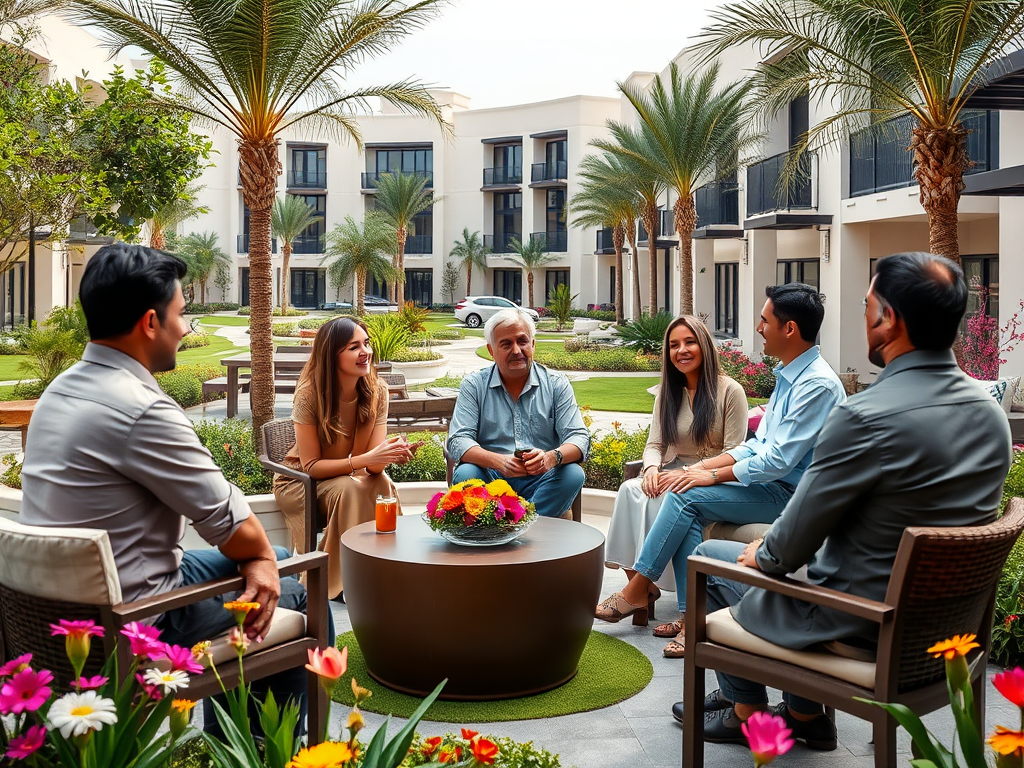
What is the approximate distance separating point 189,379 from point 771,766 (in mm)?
14277

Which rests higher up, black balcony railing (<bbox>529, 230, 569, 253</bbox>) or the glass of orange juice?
black balcony railing (<bbox>529, 230, 569, 253</bbox>)

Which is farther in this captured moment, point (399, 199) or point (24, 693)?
point (399, 199)

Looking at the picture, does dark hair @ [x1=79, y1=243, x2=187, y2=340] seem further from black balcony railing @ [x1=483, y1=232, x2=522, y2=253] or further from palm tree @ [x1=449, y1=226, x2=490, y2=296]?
black balcony railing @ [x1=483, y1=232, x2=522, y2=253]

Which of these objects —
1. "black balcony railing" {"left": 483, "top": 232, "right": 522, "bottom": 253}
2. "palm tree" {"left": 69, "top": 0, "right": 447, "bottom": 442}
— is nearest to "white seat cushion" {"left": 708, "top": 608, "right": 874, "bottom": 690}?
"palm tree" {"left": 69, "top": 0, "right": 447, "bottom": 442}

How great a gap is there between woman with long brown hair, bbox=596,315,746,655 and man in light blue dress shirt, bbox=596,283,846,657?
10.2 inches

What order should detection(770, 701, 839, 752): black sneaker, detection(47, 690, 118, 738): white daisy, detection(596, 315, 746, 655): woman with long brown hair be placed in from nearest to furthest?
1. detection(47, 690, 118, 738): white daisy
2. detection(770, 701, 839, 752): black sneaker
3. detection(596, 315, 746, 655): woman with long brown hair

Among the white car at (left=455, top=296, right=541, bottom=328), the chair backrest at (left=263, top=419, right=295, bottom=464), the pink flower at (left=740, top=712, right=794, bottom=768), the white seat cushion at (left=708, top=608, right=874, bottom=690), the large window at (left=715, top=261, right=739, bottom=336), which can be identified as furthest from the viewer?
the white car at (left=455, top=296, right=541, bottom=328)

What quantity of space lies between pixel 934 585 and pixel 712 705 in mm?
1342

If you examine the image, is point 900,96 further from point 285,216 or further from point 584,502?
point 285,216

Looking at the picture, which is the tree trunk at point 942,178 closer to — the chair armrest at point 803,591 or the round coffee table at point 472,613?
the round coffee table at point 472,613

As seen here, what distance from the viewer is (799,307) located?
4.41 metres

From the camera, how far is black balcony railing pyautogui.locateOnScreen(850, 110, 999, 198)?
13.9 meters

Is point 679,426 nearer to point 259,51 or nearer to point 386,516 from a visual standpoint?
point 386,516


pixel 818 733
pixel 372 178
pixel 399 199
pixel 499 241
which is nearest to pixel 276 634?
pixel 818 733
